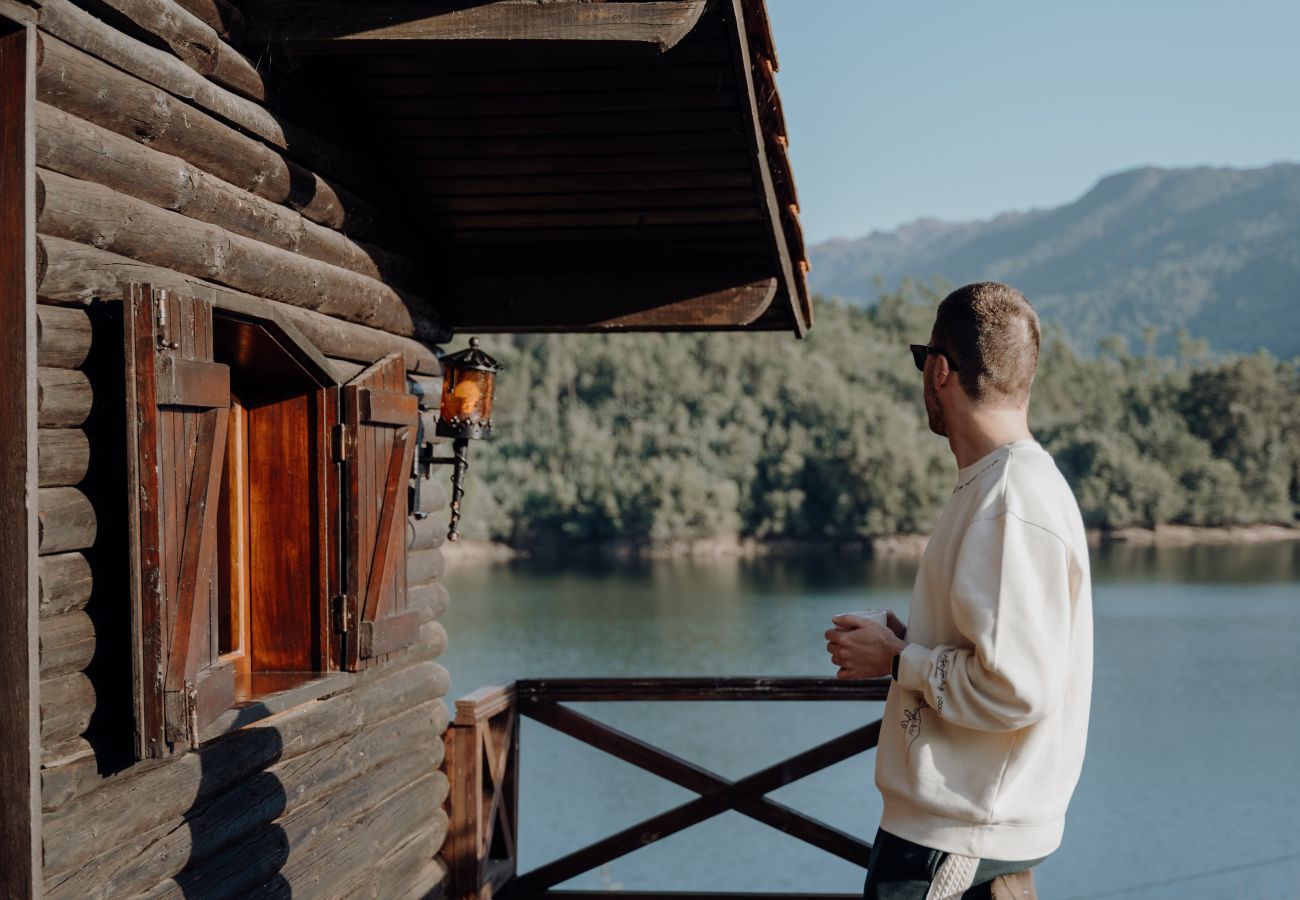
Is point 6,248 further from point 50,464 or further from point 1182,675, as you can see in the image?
point 1182,675

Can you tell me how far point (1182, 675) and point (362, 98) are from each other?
20.1 metres

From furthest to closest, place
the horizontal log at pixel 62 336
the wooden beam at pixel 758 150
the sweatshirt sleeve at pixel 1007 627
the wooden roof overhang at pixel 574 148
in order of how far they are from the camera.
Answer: the wooden beam at pixel 758 150 → the wooden roof overhang at pixel 574 148 → the horizontal log at pixel 62 336 → the sweatshirt sleeve at pixel 1007 627

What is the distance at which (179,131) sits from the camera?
3.09m

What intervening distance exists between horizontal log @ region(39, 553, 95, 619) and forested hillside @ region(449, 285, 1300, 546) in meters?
34.7

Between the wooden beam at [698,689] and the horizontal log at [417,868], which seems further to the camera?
the wooden beam at [698,689]

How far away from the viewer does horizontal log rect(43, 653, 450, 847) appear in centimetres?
256

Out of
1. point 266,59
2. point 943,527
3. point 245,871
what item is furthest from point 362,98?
point 943,527

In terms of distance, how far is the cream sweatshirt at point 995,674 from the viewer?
1.97m

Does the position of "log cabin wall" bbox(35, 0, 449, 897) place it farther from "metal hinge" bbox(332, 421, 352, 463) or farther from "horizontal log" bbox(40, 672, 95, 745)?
"metal hinge" bbox(332, 421, 352, 463)

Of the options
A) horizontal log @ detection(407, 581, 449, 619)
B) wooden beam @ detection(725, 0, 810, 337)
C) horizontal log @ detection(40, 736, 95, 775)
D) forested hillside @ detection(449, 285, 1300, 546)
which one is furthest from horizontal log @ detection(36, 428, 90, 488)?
forested hillside @ detection(449, 285, 1300, 546)

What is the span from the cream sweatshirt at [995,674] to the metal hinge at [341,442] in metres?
2.07

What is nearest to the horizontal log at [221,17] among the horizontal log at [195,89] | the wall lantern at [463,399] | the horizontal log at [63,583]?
the horizontal log at [195,89]

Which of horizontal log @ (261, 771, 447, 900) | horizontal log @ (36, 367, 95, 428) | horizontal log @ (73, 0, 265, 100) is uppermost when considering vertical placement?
horizontal log @ (73, 0, 265, 100)

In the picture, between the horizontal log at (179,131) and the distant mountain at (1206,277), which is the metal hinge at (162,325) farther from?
the distant mountain at (1206,277)
